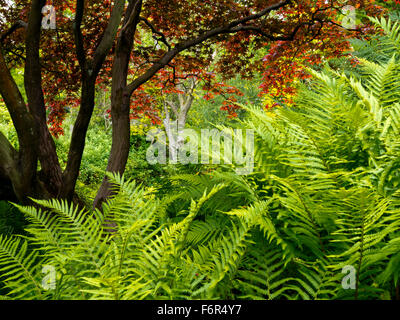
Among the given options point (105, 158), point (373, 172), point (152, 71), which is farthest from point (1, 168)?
point (105, 158)

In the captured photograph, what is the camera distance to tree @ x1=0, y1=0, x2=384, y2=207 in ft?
10.0

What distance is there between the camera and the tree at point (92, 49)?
10.0 feet
